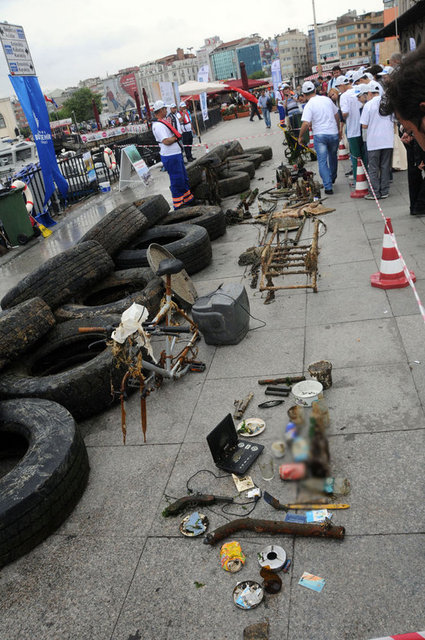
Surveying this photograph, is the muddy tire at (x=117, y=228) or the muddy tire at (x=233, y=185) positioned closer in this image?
the muddy tire at (x=117, y=228)

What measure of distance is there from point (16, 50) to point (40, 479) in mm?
10705

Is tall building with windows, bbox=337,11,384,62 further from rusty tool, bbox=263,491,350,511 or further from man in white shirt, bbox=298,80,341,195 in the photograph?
rusty tool, bbox=263,491,350,511

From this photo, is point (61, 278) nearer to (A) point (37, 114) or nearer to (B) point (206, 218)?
(B) point (206, 218)

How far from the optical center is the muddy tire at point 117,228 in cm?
717

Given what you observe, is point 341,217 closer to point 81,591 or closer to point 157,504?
point 157,504

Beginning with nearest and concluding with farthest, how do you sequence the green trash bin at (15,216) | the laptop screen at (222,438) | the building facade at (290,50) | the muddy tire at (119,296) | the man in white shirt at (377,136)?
the laptop screen at (222,438), the muddy tire at (119,296), the man in white shirt at (377,136), the green trash bin at (15,216), the building facade at (290,50)

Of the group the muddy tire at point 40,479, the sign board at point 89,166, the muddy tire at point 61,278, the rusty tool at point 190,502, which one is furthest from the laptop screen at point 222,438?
the sign board at point 89,166

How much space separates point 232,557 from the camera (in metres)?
2.76

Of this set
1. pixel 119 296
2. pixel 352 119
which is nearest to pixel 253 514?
pixel 119 296

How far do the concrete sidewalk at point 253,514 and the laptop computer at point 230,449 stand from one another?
0.08 m

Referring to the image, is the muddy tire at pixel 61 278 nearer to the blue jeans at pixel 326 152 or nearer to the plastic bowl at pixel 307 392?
the plastic bowl at pixel 307 392

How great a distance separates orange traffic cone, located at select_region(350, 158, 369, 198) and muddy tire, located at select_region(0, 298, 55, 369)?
6.72m

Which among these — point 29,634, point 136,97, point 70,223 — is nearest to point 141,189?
point 70,223

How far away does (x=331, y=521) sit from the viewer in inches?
113
